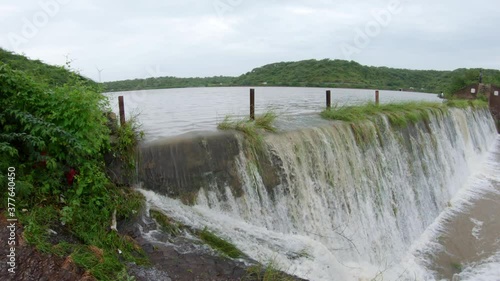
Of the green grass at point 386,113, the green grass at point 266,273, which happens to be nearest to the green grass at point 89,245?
the green grass at point 266,273

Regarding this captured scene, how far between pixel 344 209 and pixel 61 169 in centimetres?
540

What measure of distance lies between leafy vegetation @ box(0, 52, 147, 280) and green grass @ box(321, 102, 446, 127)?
661 cm

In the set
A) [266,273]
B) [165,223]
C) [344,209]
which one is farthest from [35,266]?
[344,209]

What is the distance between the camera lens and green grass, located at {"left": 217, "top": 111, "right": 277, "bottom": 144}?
269 inches

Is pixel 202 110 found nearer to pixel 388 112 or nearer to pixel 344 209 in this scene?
pixel 388 112

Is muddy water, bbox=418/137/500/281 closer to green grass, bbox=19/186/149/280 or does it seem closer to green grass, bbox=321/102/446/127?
green grass, bbox=321/102/446/127

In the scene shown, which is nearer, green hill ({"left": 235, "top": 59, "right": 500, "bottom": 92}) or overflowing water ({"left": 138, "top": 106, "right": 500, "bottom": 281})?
overflowing water ({"left": 138, "top": 106, "right": 500, "bottom": 281})

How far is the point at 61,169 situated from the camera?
4.71 m

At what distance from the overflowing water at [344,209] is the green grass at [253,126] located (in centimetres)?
26

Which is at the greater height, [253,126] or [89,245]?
[253,126]

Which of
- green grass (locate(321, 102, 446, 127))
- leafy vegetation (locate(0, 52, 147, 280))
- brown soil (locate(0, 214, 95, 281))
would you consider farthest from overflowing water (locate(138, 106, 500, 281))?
brown soil (locate(0, 214, 95, 281))

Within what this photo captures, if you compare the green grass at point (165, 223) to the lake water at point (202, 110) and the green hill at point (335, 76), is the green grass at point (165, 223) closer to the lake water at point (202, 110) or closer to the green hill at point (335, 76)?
the lake water at point (202, 110)

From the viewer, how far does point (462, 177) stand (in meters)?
13.5

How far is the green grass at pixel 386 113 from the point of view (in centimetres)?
997
